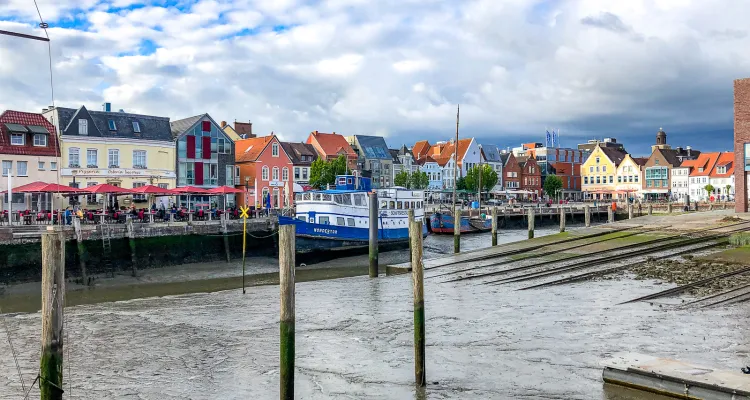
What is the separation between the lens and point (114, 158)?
143 feet

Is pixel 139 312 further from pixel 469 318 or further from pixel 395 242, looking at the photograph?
pixel 395 242

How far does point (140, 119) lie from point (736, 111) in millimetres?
39769

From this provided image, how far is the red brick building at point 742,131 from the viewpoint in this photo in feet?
121

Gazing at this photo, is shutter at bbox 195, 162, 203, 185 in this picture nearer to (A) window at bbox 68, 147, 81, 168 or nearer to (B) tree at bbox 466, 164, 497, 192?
(A) window at bbox 68, 147, 81, 168

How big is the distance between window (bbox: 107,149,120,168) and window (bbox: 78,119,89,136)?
2.05 metres

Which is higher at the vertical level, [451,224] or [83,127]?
[83,127]

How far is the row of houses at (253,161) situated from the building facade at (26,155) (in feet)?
0.20

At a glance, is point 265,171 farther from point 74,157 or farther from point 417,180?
point 417,180

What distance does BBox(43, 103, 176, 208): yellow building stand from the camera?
4153 centimetres

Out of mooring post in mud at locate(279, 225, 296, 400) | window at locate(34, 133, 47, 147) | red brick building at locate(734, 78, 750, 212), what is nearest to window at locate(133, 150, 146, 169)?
window at locate(34, 133, 47, 147)

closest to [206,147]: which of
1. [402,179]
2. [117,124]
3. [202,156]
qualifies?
[202,156]

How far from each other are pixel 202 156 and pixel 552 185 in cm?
6489

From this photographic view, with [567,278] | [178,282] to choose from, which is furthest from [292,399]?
[178,282]

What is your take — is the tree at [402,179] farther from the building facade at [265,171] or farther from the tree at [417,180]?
the building facade at [265,171]
